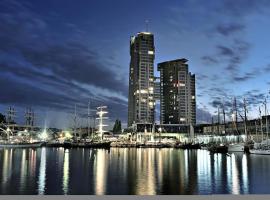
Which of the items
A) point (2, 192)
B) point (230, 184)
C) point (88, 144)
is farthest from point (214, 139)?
point (2, 192)

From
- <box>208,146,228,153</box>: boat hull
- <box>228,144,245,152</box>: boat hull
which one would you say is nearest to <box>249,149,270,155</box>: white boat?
<box>228,144,245,152</box>: boat hull

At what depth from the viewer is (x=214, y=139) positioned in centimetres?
18362

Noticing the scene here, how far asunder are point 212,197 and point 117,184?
60.2ft

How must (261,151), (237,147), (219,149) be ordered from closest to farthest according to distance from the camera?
1. (261,151)
2. (237,147)
3. (219,149)

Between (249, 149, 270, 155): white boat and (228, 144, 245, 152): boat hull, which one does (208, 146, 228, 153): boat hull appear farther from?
(249, 149, 270, 155): white boat

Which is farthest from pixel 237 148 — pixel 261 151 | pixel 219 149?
pixel 261 151

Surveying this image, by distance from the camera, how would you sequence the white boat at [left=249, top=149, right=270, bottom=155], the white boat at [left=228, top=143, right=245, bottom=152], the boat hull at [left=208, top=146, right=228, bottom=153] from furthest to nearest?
the boat hull at [left=208, top=146, right=228, bottom=153], the white boat at [left=228, top=143, right=245, bottom=152], the white boat at [left=249, top=149, right=270, bottom=155]

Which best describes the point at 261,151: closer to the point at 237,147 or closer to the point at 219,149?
the point at 237,147

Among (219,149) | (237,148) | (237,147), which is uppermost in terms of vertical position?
(237,147)

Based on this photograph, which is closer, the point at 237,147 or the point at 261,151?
the point at 261,151

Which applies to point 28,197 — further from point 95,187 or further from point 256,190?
point 256,190

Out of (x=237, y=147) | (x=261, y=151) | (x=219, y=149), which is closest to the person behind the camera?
(x=261, y=151)

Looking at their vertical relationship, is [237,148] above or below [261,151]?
above

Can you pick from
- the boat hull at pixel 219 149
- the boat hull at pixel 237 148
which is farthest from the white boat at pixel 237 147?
the boat hull at pixel 219 149
